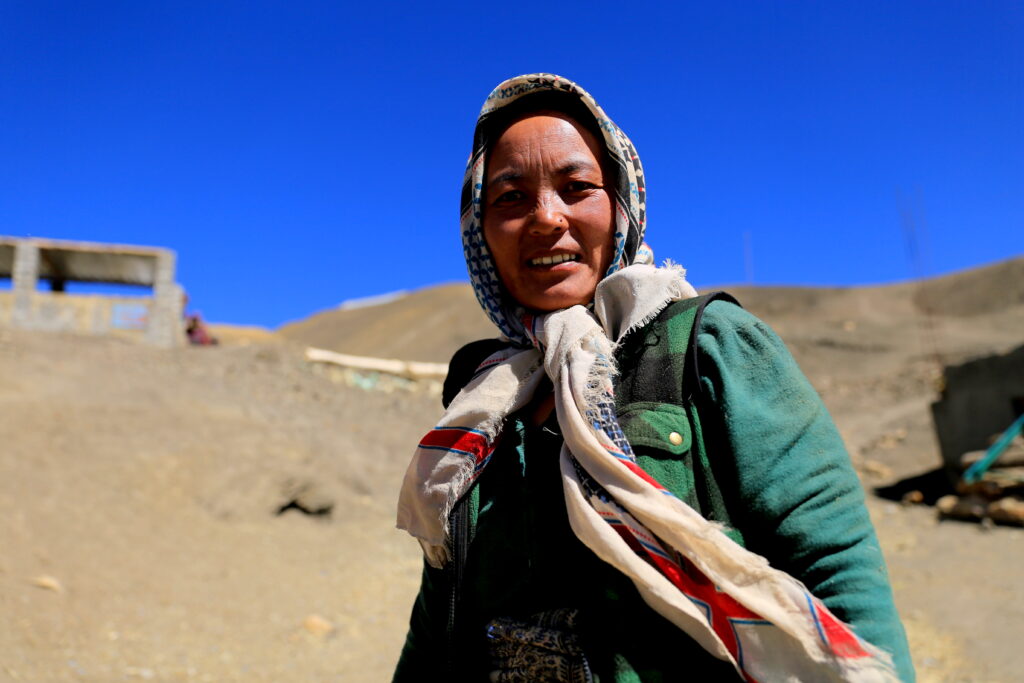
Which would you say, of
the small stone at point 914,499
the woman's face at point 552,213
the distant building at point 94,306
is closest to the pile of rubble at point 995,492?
the small stone at point 914,499

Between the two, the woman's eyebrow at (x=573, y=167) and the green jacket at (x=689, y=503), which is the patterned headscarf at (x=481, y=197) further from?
the green jacket at (x=689, y=503)

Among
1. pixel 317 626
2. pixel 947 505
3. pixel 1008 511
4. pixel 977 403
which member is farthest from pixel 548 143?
pixel 977 403

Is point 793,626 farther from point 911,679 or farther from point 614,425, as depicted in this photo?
point 614,425

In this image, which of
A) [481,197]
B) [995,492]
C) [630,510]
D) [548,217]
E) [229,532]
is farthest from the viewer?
[995,492]

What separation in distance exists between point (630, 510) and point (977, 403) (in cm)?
1132

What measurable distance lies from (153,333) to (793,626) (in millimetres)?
14662

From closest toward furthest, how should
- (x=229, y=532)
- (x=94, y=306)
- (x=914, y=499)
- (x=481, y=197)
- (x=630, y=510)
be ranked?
(x=630, y=510) → (x=481, y=197) → (x=229, y=532) → (x=914, y=499) → (x=94, y=306)

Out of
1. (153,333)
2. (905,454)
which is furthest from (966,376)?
(153,333)

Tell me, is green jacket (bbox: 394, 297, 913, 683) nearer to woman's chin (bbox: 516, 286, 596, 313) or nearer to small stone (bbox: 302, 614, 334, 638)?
woman's chin (bbox: 516, 286, 596, 313)

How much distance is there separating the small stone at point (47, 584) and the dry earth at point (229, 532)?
0.01m

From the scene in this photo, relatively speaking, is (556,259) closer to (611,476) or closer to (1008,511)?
(611,476)

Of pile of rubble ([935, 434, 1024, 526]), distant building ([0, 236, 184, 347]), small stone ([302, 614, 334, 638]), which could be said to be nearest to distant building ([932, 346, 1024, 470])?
pile of rubble ([935, 434, 1024, 526])

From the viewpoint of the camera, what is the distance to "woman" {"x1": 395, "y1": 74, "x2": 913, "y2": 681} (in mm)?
992

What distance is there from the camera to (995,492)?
846cm
